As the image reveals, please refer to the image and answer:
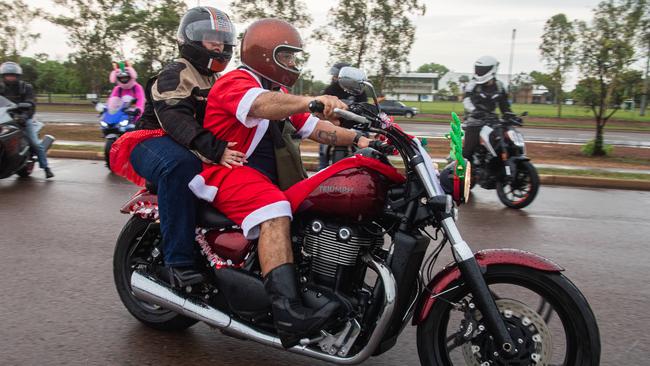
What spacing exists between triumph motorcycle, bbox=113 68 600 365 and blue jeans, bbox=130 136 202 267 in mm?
224

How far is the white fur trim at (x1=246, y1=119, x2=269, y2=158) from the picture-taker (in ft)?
10.2

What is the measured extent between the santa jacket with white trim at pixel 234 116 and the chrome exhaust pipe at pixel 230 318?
0.64 meters

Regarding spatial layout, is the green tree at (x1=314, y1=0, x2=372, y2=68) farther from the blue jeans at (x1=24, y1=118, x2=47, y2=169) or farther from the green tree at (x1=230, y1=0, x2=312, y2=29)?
the blue jeans at (x1=24, y1=118, x2=47, y2=169)

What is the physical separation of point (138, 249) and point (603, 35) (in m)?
13.6

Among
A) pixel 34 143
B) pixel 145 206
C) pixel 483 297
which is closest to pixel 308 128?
pixel 145 206

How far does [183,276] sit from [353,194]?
1106mm

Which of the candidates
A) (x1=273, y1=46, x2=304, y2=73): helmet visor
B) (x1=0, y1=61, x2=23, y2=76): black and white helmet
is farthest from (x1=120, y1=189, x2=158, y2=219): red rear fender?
(x1=0, y1=61, x2=23, y2=76): black and white helmet

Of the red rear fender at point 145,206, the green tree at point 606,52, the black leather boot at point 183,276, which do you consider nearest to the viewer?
the black leather boot at point 183,276

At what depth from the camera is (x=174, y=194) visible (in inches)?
125

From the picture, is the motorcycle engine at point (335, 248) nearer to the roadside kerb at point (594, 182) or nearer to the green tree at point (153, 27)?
the roadside kerb at point (594, 182)

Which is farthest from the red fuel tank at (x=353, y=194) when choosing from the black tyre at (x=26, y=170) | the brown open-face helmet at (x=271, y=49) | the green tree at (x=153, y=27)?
the green tree at (x=153, y=27)

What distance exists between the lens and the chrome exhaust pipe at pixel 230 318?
275 cm

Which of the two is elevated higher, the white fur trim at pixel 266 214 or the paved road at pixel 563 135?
the white fur trim at pixel 266 214

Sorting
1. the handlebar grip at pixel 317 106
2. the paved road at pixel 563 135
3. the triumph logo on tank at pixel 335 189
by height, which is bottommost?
the paved road at pixel 563 135
